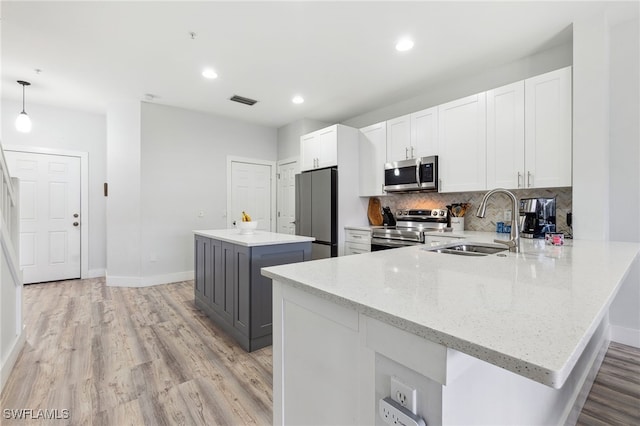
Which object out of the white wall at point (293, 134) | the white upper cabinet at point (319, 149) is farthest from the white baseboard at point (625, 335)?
the white wall at point (293, 134)

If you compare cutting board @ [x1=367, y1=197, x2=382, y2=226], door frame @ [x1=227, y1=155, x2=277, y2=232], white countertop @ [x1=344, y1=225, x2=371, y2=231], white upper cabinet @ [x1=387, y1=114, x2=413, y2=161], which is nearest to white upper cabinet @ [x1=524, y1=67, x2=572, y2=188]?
white upper cabinet @ [x1=387, y1=114, x2=413, y2=161]

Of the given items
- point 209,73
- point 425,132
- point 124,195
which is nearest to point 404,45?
point 425,132

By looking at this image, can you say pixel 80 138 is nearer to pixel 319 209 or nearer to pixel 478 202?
pixel 319 209

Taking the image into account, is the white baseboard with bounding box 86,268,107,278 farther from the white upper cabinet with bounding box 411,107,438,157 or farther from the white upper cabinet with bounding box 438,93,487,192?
the white upper cabinet with bounding box 438,93,487,192

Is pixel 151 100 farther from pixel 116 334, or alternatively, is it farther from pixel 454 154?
pixel 454 154

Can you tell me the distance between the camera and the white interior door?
17.6 ft

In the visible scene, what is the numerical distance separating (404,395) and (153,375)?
2.01 m

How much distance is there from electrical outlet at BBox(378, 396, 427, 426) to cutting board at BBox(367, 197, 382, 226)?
377 centimetres

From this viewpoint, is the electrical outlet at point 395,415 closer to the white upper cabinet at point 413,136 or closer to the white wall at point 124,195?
the white upper cabinet at point 413,136

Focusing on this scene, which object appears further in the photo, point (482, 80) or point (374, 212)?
point (374, 212)

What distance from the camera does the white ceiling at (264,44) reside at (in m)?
2.32

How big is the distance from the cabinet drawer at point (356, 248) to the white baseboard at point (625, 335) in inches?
92.8

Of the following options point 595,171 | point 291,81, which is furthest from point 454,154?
point 291,81

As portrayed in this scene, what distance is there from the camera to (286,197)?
5.53m
